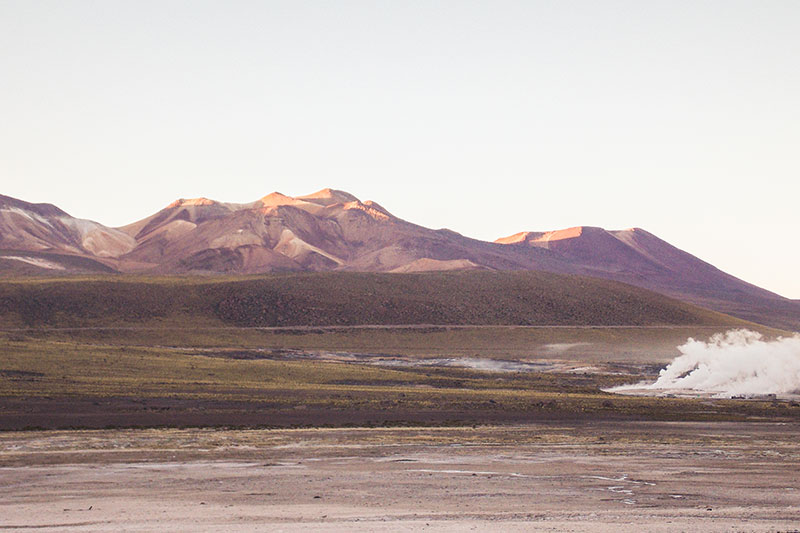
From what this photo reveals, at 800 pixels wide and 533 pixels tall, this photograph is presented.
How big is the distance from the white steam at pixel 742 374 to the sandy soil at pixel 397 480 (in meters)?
31.9

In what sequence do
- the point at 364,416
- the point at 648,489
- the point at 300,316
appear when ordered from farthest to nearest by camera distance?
the point at 300,316
the point at 364,416
the point at 648,489

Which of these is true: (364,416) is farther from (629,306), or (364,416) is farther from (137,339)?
(629,306)

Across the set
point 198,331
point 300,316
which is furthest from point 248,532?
point 300,316

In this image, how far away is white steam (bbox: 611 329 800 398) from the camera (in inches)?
2761

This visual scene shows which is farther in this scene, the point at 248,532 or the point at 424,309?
the point at 424,309

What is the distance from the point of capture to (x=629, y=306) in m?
172

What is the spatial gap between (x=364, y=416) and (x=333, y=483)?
20.4 meters

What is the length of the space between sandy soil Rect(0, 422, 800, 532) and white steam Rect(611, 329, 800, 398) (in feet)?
105

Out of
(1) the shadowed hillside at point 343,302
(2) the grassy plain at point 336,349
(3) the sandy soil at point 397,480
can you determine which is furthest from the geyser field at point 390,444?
(1) the shadowed hillside at point 343,302

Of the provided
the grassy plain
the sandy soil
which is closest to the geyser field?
the sandy soil

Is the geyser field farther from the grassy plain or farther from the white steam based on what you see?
the grassy plain

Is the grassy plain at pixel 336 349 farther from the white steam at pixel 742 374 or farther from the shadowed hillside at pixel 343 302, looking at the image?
the white steam at pixel 742 374

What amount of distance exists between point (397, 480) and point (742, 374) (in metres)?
53.2

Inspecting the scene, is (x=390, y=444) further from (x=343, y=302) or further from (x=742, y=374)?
(x=343, y=302)
